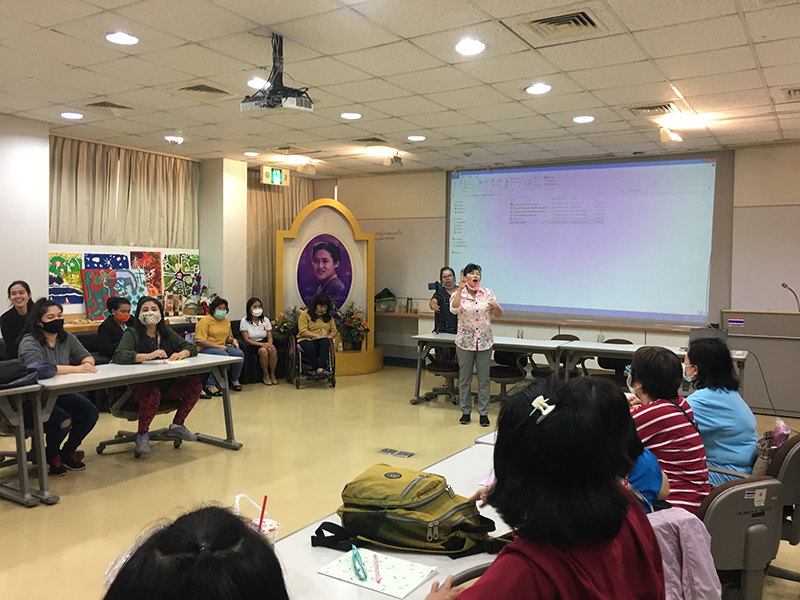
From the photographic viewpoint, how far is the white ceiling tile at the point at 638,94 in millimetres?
5012

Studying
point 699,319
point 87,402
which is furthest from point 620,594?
point 699,319

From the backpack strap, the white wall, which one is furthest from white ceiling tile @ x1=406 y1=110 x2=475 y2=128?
the backpack strap

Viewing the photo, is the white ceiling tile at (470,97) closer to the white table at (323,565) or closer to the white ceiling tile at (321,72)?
the white ceiling tile at (321,72)

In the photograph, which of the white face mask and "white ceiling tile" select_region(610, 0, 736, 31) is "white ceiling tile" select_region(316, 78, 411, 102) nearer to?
"white ceiling tile" select_region(610, 0, 736, 31)

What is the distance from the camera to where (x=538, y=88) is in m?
5.07

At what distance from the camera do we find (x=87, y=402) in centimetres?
474

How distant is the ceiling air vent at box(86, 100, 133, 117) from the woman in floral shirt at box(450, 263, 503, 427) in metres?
3.58

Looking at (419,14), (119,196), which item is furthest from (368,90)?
(119,196)

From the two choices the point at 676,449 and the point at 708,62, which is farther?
the point at 708,62

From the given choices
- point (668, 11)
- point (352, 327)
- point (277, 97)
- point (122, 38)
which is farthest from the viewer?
point (352, 327)

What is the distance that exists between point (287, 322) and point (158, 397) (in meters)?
3.64

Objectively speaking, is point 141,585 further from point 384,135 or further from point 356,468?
point 384,135

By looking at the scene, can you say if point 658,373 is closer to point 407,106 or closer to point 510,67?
point 510,67

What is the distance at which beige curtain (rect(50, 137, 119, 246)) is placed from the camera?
285 inches
